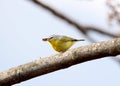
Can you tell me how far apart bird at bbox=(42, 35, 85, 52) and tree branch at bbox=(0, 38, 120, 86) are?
131mm

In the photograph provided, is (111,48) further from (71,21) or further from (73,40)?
(73,40)

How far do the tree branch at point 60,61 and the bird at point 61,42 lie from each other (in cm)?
13

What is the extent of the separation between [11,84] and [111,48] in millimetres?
314

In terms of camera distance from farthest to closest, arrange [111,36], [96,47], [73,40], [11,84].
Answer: [73,40]
[11,84]
[96,47]
[111,36]

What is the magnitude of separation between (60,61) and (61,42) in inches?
Answer: 9.6

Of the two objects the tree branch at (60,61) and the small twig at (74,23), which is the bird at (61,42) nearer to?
the tree branch at (60,61)

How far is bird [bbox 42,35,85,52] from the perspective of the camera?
2.86 ft

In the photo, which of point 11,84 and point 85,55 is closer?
point 85,55

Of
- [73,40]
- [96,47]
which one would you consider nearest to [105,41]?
[96,47]

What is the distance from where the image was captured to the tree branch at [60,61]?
619 millimetres

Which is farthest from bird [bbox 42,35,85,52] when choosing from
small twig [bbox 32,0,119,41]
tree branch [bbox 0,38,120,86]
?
small twig [bbox 32,0,119,41]

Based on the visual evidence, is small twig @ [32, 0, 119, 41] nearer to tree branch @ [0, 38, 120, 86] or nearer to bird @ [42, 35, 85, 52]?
tree branch @ [0, 38, 120, 86]

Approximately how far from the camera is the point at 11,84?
2.51 ft

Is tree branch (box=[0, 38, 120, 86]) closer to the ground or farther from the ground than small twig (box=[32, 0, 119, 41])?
closer to the ground
